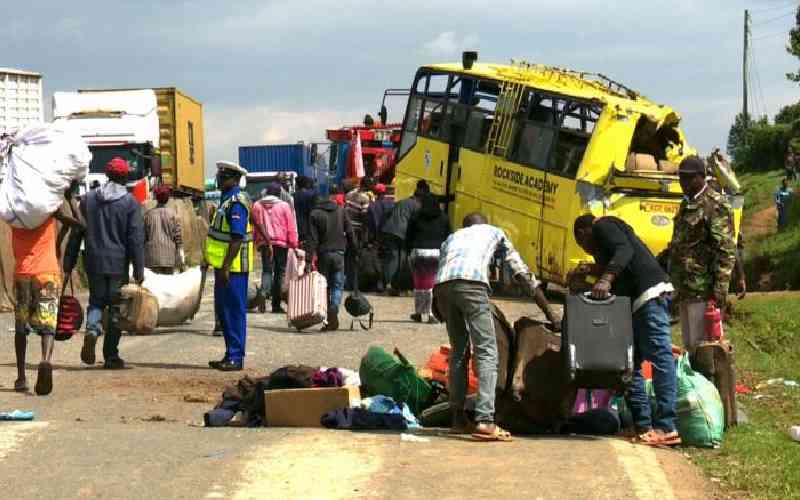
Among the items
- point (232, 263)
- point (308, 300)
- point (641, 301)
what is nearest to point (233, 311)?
point (232, 263)

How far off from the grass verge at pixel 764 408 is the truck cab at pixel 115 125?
Answer: 17149 millimetres

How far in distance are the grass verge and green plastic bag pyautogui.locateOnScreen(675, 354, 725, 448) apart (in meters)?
0.12

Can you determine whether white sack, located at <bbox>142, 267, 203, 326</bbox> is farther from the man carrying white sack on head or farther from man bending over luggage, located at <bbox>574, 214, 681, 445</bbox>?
man bending over luggage, located at <bbox>574, 214, 681, 445</bbox>

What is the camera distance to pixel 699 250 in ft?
39.3

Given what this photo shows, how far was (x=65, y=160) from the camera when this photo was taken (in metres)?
12.8

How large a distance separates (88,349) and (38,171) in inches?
90.9

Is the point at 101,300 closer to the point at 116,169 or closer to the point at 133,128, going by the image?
the point at 116,169

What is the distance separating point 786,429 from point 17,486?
586cm

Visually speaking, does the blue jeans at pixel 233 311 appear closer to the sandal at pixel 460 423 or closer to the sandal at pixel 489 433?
the sandal at pixel 460 423

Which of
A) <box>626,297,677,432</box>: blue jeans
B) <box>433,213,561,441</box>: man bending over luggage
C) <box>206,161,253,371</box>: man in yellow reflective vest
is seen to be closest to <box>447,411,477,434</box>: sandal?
<box>433,213,561,441</box>: man bending over luggage

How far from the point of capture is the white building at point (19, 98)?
33438mm

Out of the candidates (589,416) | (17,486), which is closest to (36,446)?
(17,486)

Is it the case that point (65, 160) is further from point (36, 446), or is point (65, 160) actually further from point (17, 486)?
point (17, 486)

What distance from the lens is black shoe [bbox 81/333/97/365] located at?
1428 cm
